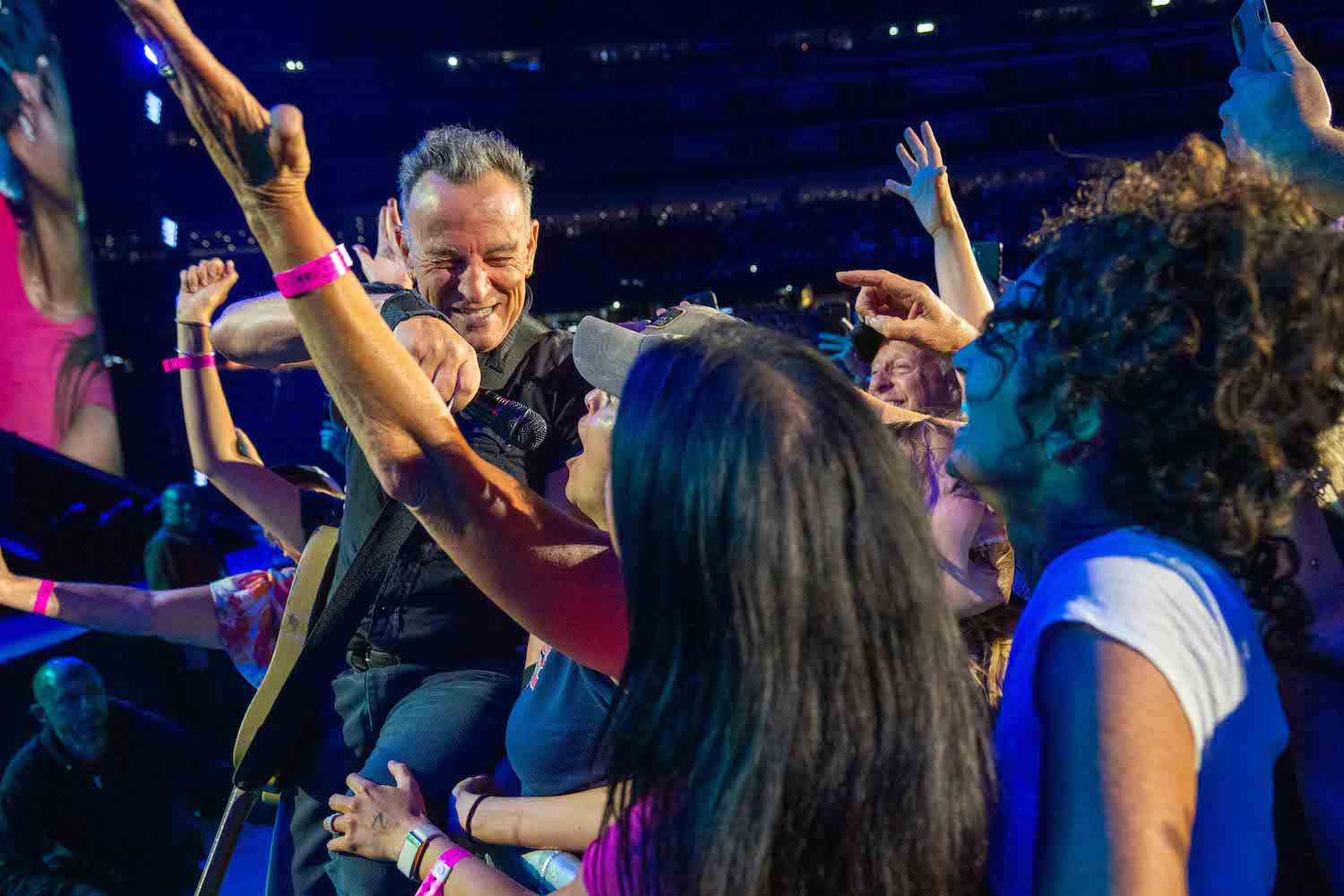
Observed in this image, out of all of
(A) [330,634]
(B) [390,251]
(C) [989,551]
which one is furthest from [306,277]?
(B) [390,251]

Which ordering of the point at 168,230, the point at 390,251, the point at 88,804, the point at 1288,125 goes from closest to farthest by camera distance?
1. the point at 1288,125
2. the point at 390,251
3. the point at 88,804
4. the point at 168,230

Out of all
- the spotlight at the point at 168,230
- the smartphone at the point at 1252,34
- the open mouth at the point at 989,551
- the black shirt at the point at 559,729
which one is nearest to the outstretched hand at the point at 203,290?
the black shirt at the point at 559,729

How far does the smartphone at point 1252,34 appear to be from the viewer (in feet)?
5.08

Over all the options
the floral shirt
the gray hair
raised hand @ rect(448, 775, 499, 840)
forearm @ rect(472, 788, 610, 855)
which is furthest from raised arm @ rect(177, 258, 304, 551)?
forearm @ rect(472, 788, 610, 855)

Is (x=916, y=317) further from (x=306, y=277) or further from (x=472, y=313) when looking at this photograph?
(x=306, y=277)

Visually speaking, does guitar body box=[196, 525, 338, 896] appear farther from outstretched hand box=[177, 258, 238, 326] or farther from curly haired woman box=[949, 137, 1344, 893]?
curly haired woman box=[949, 137, 1344, 893]

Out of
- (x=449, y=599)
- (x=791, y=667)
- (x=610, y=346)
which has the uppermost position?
(x=610, y=346)

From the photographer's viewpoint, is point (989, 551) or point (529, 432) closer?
point (529, 432)

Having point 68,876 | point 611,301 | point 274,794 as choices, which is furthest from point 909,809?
point 611,301

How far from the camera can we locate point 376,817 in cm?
134

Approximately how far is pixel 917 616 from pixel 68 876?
411 cm

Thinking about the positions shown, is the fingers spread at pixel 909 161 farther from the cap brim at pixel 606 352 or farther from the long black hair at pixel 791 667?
the long black hair at pixel 791 667

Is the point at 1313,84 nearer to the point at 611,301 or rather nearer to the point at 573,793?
the point at 573,793

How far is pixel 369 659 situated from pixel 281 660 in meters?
0.14
